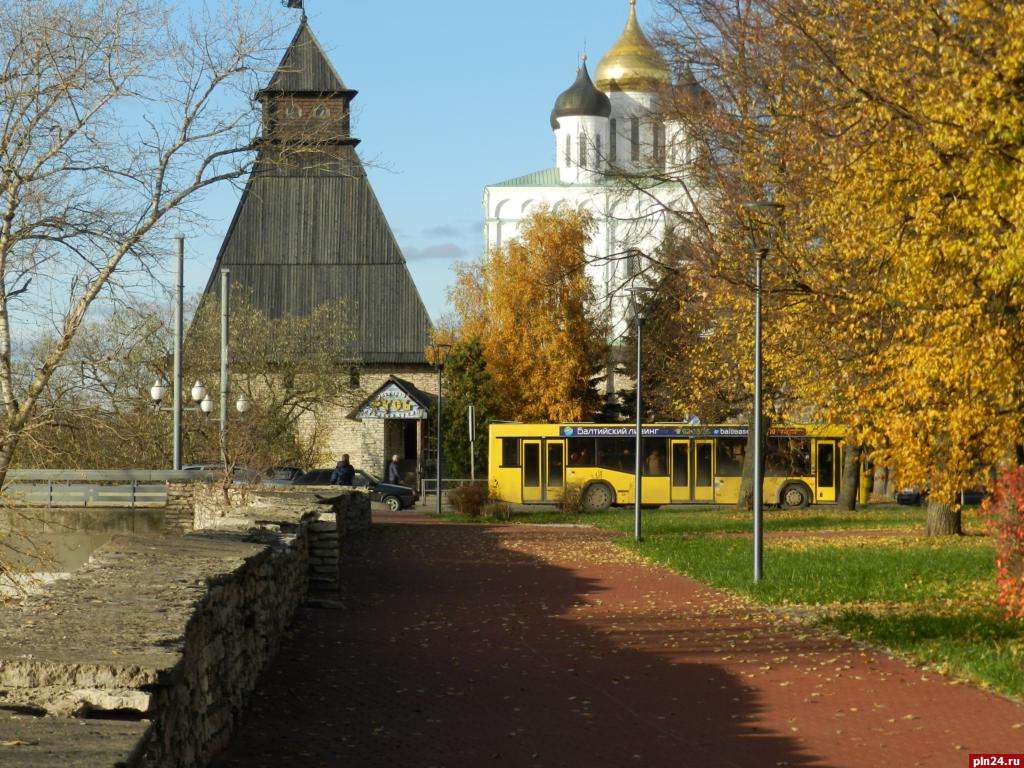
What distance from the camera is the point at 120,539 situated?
382 inches

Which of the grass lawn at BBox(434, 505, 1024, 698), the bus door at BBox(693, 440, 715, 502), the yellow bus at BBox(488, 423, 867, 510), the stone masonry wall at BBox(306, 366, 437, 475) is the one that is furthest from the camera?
the stone masonry wall at BBox(306, 366, 437, 475)

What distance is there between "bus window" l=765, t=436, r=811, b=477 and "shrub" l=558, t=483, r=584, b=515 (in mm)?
6177

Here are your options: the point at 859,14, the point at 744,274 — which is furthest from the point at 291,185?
the point at 859,14

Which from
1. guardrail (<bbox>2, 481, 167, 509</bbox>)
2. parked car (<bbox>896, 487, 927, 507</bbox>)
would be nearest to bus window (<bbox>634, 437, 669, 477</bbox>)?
parked car (<bbox>896, 487, 927, 507</bbox>)

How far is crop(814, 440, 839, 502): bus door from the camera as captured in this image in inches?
1687

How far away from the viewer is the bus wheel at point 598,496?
41.6 metres

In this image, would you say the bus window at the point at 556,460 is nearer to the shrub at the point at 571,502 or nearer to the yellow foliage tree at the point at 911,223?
the shrub at the point at 571,502

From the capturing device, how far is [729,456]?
137 ft

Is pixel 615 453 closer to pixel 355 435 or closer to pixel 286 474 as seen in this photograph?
pixel 286 474

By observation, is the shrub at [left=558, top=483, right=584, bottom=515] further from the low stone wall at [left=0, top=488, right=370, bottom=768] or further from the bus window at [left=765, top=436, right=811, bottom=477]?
the low stone wall at [left=0, top=488, right=370, bottom=768]

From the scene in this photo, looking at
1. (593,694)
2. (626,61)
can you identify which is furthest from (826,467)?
(626,61)

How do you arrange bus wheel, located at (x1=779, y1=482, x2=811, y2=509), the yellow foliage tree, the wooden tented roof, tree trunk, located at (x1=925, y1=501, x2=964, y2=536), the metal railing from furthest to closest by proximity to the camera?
the wooden tented roof < bus wheel, located at (x1=779, y1=482, x2=811, y2=509) < the metal railing < tree trunk, located at (x1=925, y1=501, x2=964, y2=536) < the yellow foliage tree

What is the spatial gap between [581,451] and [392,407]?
57.6ft

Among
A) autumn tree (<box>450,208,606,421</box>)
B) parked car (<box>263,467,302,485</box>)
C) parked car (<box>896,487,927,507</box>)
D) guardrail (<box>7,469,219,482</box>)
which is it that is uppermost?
autumn tree (<box>450,208,606,421</box>)
